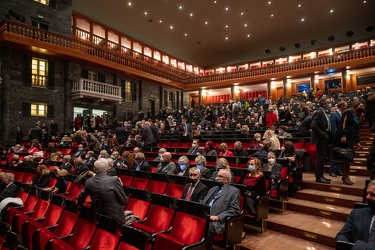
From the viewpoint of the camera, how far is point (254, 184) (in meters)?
3.29

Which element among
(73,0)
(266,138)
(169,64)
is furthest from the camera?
(169,64)

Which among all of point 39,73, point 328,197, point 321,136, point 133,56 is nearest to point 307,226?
point 328,197

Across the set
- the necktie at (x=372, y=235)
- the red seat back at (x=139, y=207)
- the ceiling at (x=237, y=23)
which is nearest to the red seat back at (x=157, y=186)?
the red seat back at (x=139, y=207)

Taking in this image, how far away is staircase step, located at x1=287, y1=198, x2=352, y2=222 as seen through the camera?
3016mm

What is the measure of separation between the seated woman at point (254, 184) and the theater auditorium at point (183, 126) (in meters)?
0.02

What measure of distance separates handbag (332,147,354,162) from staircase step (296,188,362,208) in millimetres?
456

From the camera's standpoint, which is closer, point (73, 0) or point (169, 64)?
Result: point (73, 0)

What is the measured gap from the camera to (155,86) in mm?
18156

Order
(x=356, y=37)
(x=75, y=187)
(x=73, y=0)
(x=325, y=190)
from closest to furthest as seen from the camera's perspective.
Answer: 1. (x=325, y=190)
2. (x=75, y=187)
3. (x=73, y=0)
4. (x=356, y=37)

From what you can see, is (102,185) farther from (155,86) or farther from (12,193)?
(155,86)

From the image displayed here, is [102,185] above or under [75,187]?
above

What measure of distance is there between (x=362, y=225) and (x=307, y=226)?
46.6 inches

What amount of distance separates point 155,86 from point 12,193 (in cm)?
1474

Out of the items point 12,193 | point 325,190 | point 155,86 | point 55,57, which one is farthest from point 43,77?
point 325,190
